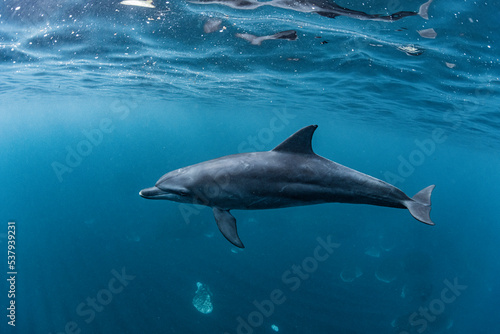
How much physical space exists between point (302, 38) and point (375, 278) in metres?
12.5

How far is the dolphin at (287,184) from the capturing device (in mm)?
4750

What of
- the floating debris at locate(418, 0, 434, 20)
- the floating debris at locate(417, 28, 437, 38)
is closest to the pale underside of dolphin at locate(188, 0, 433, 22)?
the floating debris at locate(418, 0, 434, 20)

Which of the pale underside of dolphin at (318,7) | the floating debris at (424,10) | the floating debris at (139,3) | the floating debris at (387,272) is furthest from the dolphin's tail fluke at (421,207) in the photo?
the floating debris at (387,272)

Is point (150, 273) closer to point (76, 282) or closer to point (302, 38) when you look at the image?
point (76, 282)

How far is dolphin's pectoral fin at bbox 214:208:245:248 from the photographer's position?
478cm

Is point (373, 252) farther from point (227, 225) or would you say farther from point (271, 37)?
point (227, 225)

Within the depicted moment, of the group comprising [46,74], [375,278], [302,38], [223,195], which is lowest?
[375,278]

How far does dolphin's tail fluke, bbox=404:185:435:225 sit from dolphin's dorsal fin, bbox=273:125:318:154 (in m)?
1.93

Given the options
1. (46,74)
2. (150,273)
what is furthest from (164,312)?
(46,74)

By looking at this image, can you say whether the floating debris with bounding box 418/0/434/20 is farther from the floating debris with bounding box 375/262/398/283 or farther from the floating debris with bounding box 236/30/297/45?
the floating debris with bounding box 375/262/398/283

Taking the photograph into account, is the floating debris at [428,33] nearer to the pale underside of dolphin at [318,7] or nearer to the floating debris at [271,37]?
the pale underside of dolphin at [318,7]

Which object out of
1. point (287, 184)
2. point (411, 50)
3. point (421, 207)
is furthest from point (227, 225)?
point (411, 50)

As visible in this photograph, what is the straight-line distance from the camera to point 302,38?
447 inches

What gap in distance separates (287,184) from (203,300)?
31.2 ft
